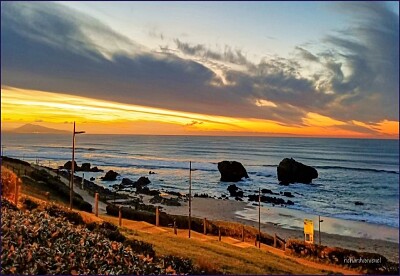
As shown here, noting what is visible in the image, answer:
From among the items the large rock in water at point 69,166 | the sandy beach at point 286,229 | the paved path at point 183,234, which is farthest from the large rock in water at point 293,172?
the large rock in water at point 69,166

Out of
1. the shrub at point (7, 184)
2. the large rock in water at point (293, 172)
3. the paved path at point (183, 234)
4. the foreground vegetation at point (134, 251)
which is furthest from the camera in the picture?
the large rock in water at point (293, 172)

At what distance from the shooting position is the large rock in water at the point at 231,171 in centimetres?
837

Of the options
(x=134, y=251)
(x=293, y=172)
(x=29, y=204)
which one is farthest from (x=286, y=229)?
(x=29, y=204)

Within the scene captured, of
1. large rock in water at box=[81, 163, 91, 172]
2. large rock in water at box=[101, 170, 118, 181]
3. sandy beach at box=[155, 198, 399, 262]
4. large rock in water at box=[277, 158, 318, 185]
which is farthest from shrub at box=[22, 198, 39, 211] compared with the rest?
large rock in water at box=[277, 158, 318, 185]

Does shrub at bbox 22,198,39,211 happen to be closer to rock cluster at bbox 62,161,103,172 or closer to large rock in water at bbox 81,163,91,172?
rock cluster at bbox 62,161,103,172

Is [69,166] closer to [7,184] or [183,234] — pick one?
[7,184]

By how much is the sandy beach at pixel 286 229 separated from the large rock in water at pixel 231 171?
0.58 m

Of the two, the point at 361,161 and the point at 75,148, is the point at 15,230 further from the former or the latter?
the point at 361,161

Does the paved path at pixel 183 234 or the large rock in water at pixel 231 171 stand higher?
the large rock in water at pixel 231 171

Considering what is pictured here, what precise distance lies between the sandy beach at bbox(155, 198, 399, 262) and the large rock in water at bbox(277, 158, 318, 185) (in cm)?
83

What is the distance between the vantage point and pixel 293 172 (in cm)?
963

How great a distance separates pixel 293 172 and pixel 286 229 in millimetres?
1393

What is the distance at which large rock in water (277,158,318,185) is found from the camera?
353 inches

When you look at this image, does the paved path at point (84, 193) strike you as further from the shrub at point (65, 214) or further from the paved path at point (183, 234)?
the shrub at point (65, 214)
